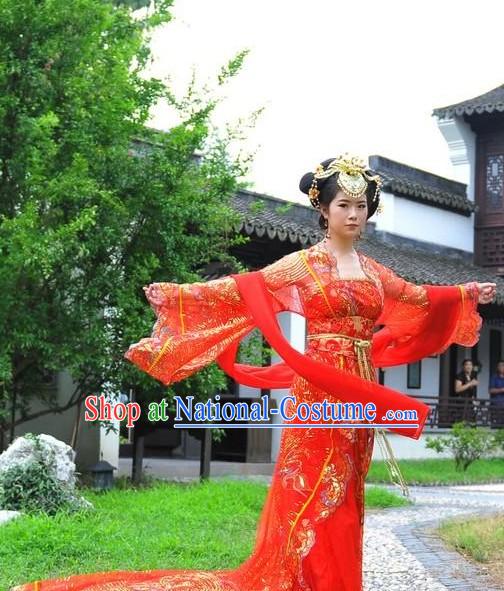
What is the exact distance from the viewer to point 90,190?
301 inches

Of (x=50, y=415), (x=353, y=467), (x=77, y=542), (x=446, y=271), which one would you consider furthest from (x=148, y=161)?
(x=446, y=271)

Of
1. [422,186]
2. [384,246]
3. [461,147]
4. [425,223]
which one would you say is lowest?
[384,246]

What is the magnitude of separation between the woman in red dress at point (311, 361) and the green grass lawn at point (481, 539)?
1782 mm

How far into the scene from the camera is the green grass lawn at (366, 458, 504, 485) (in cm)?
1177

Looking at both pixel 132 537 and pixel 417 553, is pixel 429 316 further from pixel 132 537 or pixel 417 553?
pixel 132 537

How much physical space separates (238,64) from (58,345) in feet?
Result: 9.26

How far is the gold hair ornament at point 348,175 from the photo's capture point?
13.2ft

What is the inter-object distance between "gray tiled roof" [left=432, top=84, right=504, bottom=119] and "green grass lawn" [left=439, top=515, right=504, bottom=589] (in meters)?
11.2

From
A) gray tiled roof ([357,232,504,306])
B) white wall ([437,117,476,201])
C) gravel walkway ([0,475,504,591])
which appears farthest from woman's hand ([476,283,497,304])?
white wall ([437,117,476,201])

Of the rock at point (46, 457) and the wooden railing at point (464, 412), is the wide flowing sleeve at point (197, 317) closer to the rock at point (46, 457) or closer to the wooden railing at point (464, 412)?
the rock at point (46, 457)

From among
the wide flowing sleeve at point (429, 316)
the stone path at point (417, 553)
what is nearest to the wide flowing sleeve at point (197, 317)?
the wide flowing sleeve at point (429, 316)

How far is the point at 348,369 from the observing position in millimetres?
3926

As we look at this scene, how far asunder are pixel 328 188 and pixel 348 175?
0.33 ft

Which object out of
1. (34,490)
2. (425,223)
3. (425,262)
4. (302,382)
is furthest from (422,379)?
(302,382)
